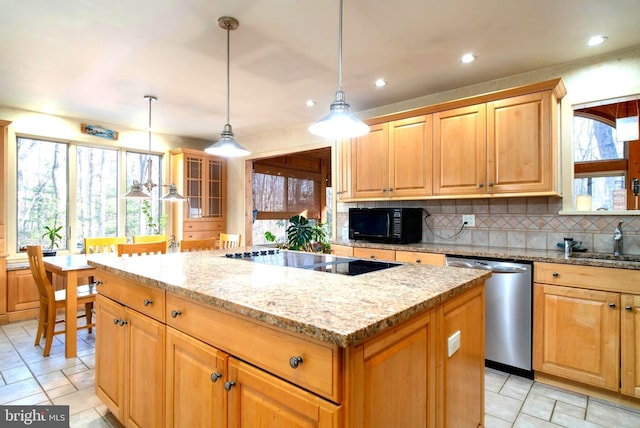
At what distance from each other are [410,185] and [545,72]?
144 cm

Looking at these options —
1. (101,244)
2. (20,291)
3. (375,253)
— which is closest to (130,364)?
(375,253)

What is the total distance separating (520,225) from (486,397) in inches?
58.3

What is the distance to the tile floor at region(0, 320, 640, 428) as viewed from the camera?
6.63 feet

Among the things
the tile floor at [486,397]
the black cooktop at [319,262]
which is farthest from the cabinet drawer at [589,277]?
the black cooktop at [319,262]

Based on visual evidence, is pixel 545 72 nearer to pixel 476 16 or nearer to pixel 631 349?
pixel 476 16

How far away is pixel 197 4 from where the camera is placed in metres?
2.01

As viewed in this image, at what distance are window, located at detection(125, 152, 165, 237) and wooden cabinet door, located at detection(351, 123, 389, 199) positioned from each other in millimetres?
3155

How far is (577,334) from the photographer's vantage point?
2.27 m

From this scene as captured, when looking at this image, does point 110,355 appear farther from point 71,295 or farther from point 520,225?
point 520,225

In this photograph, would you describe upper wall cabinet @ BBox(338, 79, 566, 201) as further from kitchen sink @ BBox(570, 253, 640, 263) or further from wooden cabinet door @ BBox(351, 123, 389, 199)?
kitchen sink @ BBox(570, 253, 640, 263)

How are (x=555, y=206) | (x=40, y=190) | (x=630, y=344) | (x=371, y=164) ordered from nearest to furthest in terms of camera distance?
(x=630, y=344) < (x=555, y=206) < (x=371, y=164) < (x=40, y=190)

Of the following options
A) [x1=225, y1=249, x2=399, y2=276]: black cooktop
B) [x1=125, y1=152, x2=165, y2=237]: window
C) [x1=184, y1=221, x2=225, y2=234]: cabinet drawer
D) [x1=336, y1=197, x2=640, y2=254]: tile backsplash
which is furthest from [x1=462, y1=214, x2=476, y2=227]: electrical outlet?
[x1=125, y1=152, x2=165, y2=237]: window

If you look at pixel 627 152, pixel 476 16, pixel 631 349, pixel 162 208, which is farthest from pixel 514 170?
pixel 162 208

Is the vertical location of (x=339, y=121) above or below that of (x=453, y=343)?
above
